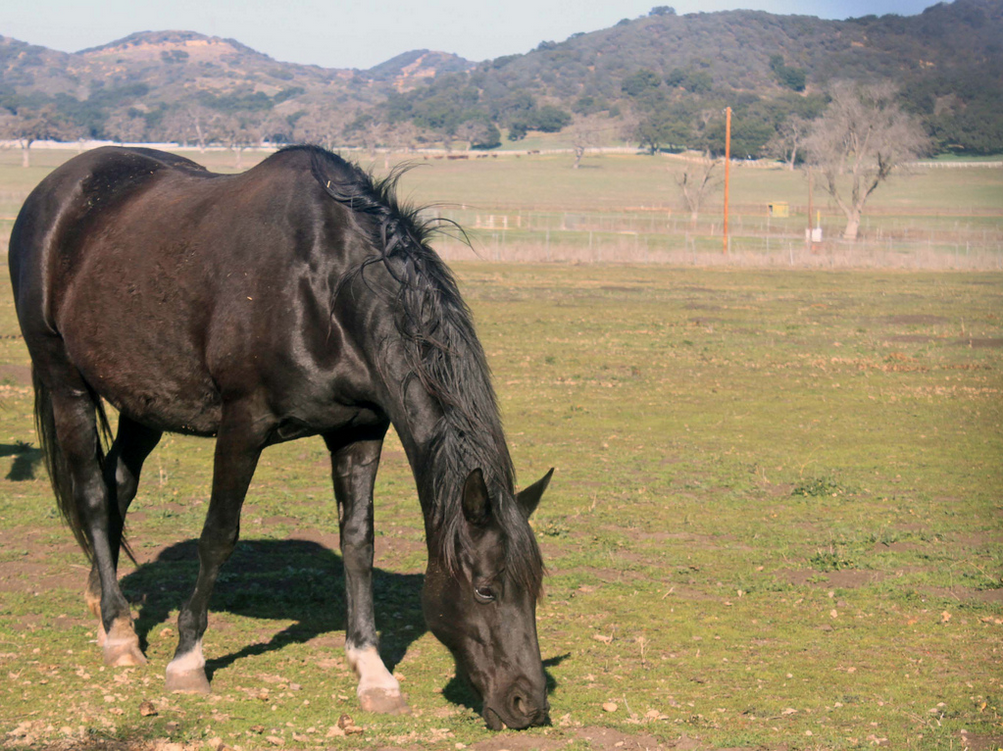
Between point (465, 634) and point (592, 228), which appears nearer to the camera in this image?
point (465, 634)

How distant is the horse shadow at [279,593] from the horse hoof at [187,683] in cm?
23

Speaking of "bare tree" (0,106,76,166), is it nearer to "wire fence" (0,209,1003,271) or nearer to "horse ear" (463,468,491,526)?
"wire fence" (0,209,1003,271)

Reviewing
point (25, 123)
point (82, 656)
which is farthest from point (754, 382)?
point (25, 123)

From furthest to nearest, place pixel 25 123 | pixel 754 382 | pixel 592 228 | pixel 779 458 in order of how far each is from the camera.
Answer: pixel 25 123
pixel 592 228
pixel 754 382
pixel 779 458

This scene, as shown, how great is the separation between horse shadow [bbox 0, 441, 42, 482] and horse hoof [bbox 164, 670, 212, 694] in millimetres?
5011

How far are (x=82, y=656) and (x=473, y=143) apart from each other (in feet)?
458

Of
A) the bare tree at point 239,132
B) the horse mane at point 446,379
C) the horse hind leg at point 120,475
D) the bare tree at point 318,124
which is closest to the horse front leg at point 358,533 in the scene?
the horse mane at point 446,379

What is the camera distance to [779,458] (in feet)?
33.2

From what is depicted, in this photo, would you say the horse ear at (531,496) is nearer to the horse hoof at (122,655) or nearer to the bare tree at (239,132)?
the horse hoof at (122,655)

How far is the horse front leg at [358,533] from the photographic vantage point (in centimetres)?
458

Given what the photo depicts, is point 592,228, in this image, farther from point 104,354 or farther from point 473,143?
point 473,143

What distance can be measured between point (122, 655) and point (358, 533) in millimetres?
1367

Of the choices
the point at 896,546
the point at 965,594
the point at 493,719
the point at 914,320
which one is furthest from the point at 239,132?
the point at 493,719

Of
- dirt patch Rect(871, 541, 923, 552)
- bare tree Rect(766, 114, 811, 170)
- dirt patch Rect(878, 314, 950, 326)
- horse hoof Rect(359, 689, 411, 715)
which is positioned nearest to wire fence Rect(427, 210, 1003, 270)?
bare tree Rect(766, 114, 811, 170)
